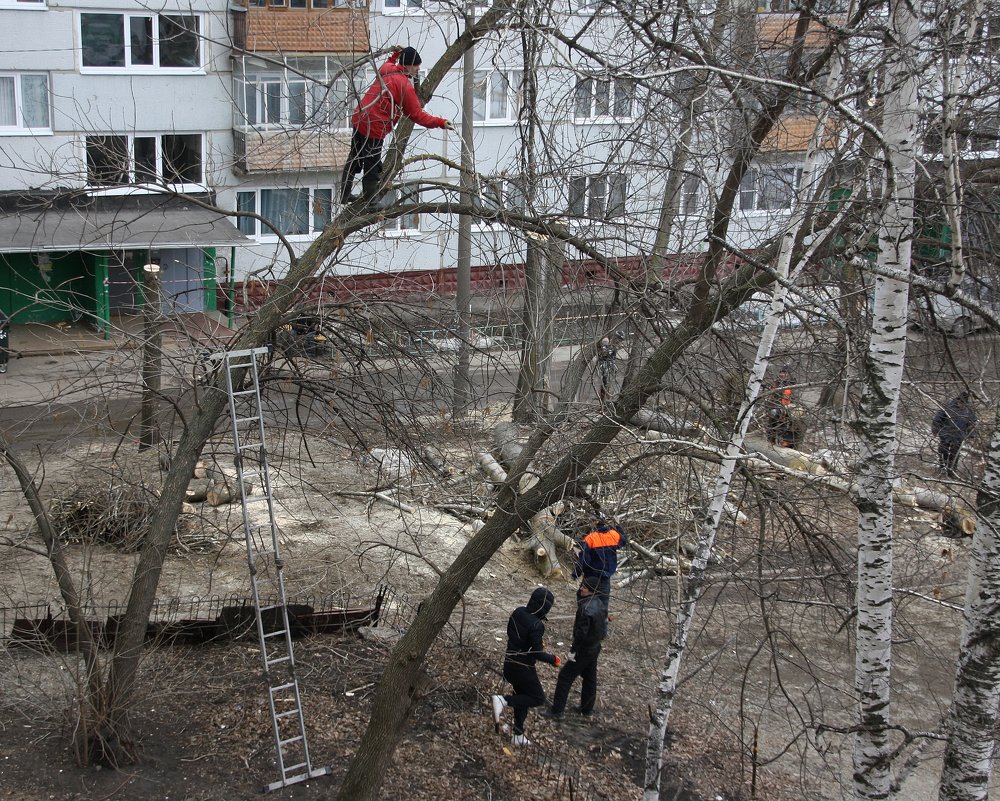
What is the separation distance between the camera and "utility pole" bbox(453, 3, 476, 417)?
273 inches

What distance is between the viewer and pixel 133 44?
1925 cm

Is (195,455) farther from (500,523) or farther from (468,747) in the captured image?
(468,747)

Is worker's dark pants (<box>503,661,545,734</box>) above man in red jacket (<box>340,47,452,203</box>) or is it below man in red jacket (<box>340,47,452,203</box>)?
below

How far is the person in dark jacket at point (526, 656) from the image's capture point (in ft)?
26.3

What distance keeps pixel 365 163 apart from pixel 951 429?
15.0 feet

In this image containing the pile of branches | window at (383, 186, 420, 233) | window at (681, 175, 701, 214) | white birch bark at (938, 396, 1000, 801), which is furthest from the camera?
the pile of branches

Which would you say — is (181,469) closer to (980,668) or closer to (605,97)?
(605,97)

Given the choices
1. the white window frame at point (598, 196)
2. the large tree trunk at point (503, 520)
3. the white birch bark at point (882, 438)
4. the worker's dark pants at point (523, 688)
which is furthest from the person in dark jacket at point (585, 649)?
the white birch bark at point (882, 438)

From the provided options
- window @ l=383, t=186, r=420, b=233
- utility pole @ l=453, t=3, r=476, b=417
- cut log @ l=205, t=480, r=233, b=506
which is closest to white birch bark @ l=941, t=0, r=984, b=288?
utility pole @ l=453, t=3, r=476, b=417

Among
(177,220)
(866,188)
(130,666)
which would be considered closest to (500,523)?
(130,666)

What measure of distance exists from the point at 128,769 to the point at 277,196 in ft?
49.1

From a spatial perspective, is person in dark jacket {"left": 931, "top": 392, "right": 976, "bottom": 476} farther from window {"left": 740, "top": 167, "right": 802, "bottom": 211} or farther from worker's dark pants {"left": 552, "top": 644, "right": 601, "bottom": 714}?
worker's dark pants {"left": 552, "top": 644, "right": 601, "bottom": 714}

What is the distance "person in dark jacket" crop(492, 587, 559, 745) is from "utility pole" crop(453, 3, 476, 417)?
5.70 feet

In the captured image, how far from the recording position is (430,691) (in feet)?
28.5
